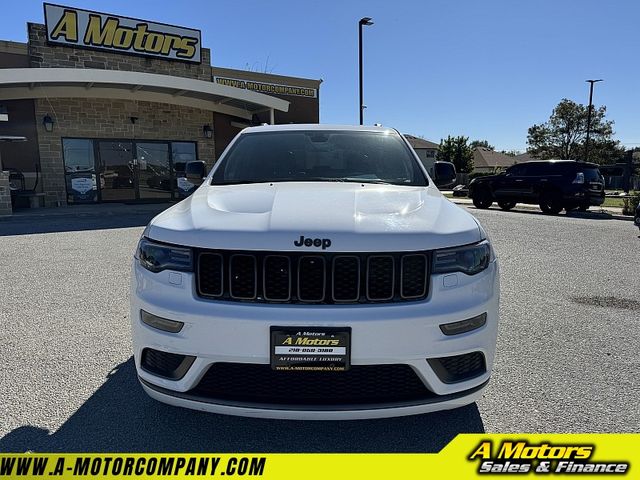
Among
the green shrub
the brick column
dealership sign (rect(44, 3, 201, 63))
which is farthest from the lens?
dealership sign (rect(44, 3, 201, 63))

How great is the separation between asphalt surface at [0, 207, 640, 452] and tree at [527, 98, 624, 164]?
5321 cm

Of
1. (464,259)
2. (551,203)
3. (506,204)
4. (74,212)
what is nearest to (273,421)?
(464,259)

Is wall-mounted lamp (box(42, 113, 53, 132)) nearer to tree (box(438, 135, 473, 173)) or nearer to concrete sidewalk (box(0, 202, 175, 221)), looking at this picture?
concrete sidewalk (box(0, 202, 175, 221))

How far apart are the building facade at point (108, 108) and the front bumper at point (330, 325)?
13.8 metres

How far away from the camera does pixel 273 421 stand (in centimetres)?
252

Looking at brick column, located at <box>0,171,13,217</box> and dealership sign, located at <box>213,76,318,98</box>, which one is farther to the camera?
dealership sign, located at <box>213,76,318,98</box>

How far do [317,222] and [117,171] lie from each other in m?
16.8

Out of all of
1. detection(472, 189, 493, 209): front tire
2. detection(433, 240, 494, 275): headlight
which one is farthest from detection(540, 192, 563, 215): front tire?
detection(433, 240, 494, 275): headlight

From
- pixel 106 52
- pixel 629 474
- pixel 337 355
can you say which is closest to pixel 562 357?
pixel 629 474

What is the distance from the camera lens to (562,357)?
3.39 m

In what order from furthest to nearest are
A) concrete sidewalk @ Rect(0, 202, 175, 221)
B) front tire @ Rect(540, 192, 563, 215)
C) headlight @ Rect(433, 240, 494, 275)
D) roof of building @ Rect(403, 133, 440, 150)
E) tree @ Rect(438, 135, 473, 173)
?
1. roof of building @ Rect(403, 133, 440, 150)
2. tree @ Rect(438, 135, 473, 173)
3. front tire @ Rect(540, 192, 563, 215)
4. concrete sidewalk @ Rect(0, 202, 175, 221)
5. headlight @ Rect(433, 240, 494, 275)

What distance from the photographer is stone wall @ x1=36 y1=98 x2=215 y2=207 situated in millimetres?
15516

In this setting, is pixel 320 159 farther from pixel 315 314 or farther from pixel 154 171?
pixel 154 171

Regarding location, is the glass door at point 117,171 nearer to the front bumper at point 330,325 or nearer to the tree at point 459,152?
the front bumper at point 330,325
